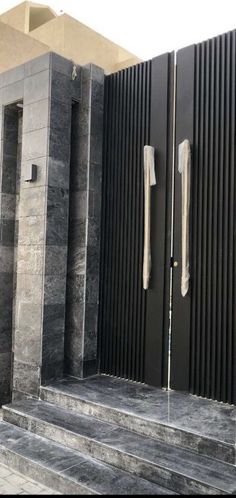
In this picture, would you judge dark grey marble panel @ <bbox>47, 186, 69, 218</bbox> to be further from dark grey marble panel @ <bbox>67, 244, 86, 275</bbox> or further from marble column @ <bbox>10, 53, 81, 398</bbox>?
dark grey marble panel @ <bbox>67, 244, 86, 275</bbox>

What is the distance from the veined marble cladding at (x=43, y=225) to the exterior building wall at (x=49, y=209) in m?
0.01

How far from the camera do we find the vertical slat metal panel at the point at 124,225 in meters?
5.52

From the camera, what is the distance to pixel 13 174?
6.28m

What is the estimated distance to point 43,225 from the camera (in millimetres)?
5371


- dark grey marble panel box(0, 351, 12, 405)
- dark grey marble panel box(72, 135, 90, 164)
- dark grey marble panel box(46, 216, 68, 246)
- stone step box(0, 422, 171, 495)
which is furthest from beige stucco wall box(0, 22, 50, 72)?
stone step box(0, 422, 171, 495)

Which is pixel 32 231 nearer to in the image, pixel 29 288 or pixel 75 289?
pixel 29 288

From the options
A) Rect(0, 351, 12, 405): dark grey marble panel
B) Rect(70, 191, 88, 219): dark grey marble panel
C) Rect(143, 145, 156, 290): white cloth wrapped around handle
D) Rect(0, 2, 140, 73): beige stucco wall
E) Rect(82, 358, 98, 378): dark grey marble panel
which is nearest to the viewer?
Rect(143, 145, 156, 290): white cloth wrapped around handle

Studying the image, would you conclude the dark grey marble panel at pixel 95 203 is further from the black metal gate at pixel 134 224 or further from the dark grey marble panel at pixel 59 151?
the dark grey marble panel at pixel 59 151

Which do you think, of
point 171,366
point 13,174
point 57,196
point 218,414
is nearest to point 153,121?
point 57,196

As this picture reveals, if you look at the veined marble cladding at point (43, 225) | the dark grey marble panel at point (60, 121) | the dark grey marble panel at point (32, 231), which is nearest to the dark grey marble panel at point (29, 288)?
the veined marble cladding at point (43, 225)

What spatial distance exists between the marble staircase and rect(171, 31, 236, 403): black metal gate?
1.19 ft

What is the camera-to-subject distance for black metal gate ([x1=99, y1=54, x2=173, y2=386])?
17.3 feet

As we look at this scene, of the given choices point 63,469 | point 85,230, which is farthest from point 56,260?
point 63,469

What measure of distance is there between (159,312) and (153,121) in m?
2.47
